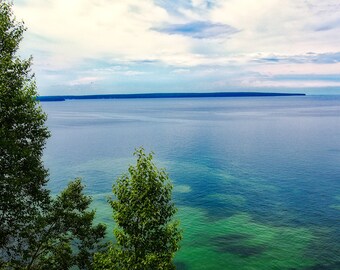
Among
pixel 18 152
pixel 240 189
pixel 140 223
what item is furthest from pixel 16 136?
pixel 240 189

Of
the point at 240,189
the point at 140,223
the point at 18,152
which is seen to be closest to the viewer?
the point at 18,152

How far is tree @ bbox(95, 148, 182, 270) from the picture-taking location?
2192 cm

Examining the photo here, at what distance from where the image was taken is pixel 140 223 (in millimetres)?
22594

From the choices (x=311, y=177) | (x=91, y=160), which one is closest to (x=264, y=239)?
(x=311, y=177)

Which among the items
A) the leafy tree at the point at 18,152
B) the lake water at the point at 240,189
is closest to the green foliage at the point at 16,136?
the leafy tree at the point at 18,152

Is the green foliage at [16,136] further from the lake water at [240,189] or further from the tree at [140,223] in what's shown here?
the lake water at [240,189]

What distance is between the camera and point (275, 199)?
69000 mm

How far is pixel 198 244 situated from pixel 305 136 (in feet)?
403

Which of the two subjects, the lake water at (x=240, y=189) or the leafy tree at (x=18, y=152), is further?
the lake water at (x=240, y=189)

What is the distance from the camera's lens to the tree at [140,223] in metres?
21.9

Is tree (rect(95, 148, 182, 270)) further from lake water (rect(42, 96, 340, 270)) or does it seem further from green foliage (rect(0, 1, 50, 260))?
lake water (rect(42, 96, 340, 270))

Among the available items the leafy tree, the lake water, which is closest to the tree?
the leafy tree

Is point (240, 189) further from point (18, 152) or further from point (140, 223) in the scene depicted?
point (18, 152)

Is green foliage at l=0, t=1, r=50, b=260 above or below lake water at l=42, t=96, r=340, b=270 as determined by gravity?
above
